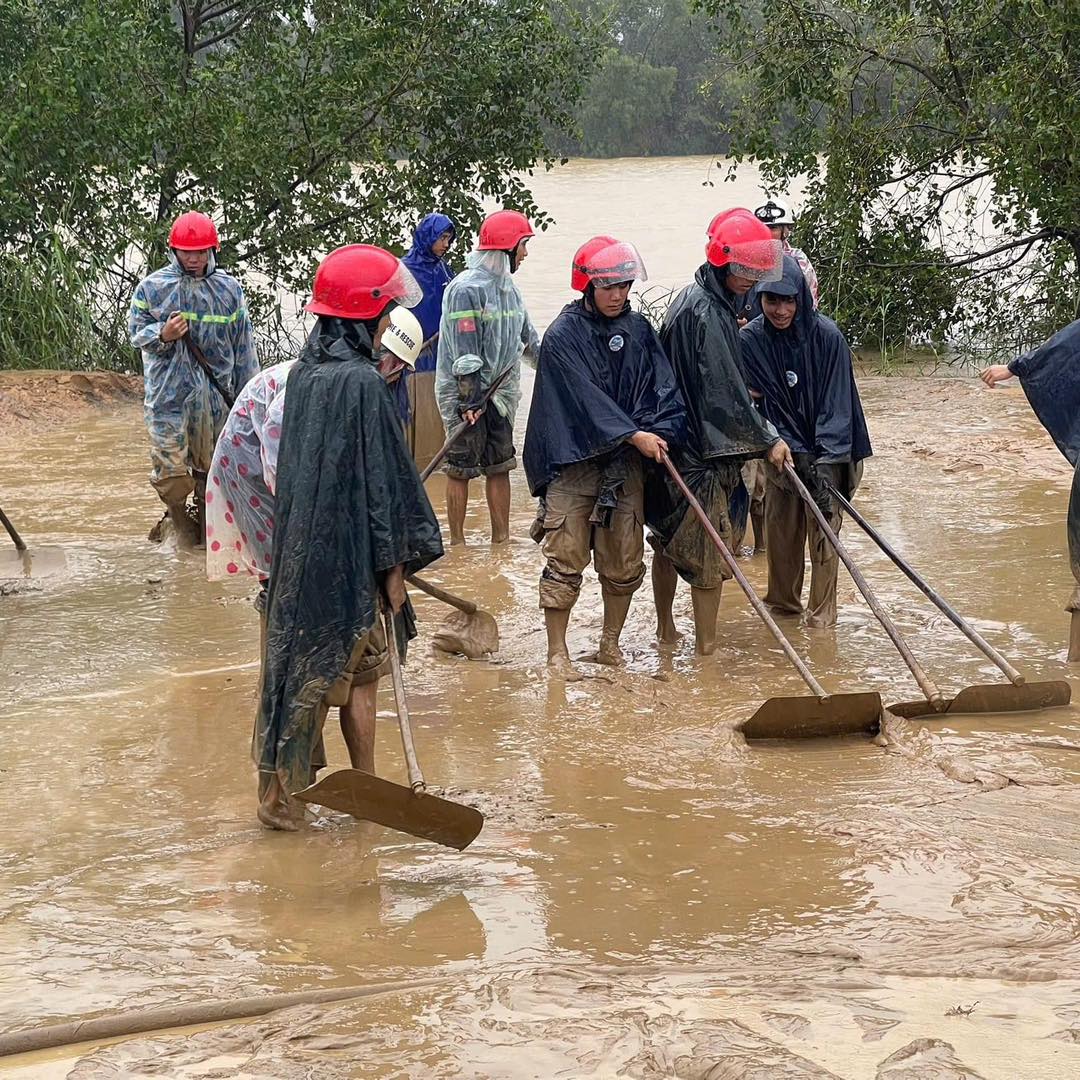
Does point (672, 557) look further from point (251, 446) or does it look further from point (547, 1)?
point (547, 1)

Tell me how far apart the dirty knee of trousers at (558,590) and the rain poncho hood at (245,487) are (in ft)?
5.63

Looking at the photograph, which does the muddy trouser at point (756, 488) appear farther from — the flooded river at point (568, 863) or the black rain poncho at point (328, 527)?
the black rain poncho at point (328, 527)

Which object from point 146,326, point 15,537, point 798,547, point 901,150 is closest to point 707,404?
Result: point 798,547

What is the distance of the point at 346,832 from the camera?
490 centimetres

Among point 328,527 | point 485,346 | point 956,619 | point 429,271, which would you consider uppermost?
point 429,271

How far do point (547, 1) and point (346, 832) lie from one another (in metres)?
10.5

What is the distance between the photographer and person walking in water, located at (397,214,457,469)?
9.56 meters

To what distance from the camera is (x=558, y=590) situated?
660 cm

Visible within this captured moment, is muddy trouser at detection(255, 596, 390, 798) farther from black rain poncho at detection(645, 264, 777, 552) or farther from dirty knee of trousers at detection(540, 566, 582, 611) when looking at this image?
black rain poncho at detection(645, 264, 777, 552)

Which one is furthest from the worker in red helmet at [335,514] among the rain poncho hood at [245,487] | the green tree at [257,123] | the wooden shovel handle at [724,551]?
the green tree at [257,123]

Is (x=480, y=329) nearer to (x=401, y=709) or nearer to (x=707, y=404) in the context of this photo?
(x=707, y=404)

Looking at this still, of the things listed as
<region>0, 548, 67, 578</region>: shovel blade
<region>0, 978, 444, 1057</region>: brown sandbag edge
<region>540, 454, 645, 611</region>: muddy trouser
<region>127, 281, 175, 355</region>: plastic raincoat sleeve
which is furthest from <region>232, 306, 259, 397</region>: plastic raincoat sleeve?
<region>0, 978, 444, 1057</region>: brown sandbag edge

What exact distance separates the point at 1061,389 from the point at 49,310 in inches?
362

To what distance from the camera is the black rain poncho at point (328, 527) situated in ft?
15.1
